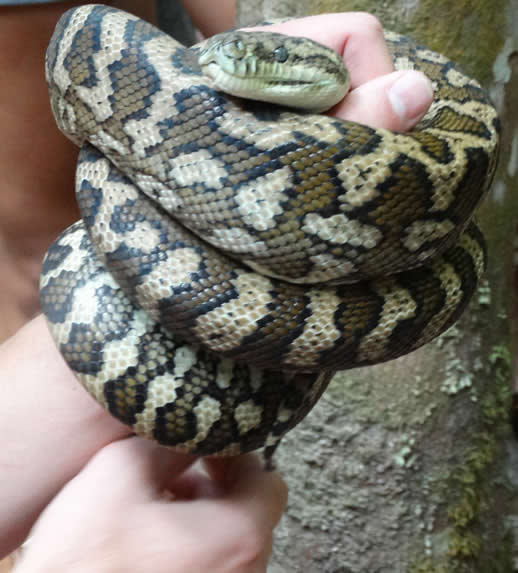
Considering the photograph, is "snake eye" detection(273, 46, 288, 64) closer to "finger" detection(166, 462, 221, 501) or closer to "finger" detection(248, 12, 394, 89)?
"finger" detection(248, 12, 394, 89)

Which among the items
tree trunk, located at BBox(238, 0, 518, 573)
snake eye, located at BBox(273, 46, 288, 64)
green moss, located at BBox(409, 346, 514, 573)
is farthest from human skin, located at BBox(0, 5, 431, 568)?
green moss, located at BBox(409, 346, 514, 573)

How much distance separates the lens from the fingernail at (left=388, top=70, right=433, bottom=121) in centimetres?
86

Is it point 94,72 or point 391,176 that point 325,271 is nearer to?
point 391,176

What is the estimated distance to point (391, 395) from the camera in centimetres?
171

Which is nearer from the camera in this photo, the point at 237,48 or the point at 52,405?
the point at 237,48

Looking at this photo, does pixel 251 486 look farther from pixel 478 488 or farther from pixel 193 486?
pixel 478 488

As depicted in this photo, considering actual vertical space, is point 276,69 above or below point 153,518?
above

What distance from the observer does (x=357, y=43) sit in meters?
1.01

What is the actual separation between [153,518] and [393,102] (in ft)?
2.47

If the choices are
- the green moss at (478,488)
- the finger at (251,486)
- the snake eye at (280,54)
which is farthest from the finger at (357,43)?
the green moss at (478,488)

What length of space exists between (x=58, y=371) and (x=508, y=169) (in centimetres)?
141

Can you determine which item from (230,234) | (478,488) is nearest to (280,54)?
(230,234)

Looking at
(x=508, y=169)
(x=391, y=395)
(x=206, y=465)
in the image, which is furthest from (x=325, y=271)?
(x=508, y=169)

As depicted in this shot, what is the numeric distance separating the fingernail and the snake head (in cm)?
10
